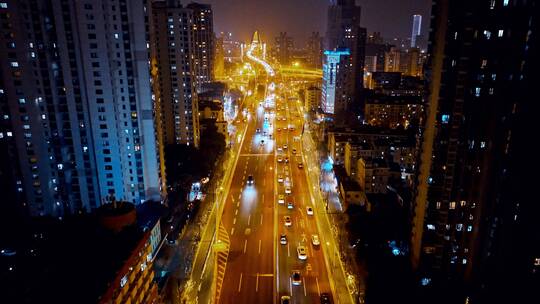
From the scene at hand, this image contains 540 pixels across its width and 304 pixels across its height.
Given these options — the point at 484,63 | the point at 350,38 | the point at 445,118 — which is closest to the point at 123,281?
the point at 445,118

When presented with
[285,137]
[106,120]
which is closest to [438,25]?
[106,120]

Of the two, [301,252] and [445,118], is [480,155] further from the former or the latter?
[301,252]

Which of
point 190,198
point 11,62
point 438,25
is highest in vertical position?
point 438,25

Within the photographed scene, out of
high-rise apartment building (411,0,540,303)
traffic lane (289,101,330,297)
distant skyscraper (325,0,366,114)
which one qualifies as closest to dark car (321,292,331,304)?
traffic lane (289,101,330,297)

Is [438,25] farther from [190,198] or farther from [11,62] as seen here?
[11,62]

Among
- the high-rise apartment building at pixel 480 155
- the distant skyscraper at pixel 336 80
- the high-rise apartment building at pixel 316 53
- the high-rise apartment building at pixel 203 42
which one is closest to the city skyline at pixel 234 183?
the high-rise apartment building at pixel 480 155

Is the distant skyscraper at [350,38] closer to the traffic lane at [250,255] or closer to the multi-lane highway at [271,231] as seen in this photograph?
the multi-lane highway at [271,231]
